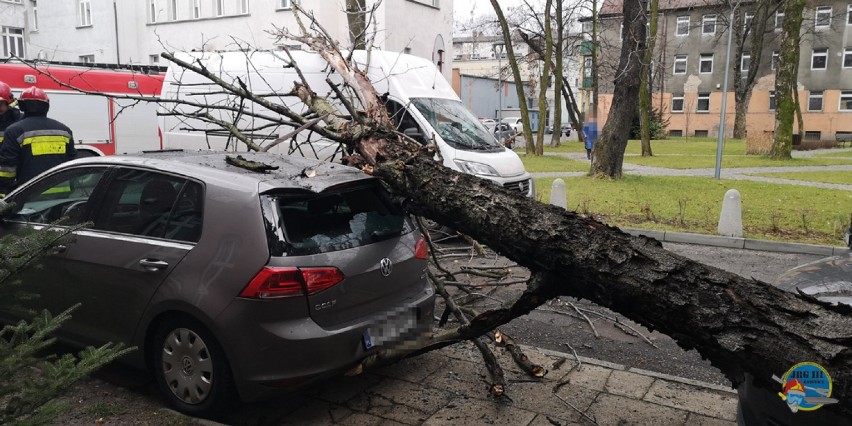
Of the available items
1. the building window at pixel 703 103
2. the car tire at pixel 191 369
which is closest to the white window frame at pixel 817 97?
the building window at pixel 703 103

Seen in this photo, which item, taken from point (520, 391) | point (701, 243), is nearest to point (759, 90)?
point (701, 243)

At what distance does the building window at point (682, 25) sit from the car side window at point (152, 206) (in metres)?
54.6

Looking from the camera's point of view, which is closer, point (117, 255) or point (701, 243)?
point (117, 255)

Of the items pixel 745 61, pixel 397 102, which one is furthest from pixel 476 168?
pixel 745 61

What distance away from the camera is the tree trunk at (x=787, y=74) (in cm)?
2056

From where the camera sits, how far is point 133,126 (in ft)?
45.9

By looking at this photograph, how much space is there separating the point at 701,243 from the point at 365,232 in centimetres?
690

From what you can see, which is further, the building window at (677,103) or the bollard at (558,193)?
the building window at (677,103)

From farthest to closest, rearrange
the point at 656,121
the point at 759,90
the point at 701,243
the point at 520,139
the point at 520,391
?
the point at 759,90 < the point at 656,121 < the point at 520,139 < the point at 701,243 < the point at 520,391

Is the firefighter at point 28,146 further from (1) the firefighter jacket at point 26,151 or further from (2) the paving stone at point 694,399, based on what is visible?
(2) the paving stone at point 694,399

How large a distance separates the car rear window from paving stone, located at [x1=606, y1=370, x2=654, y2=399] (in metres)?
→ 1.71

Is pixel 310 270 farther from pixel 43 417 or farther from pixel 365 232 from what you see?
pixel 43 417

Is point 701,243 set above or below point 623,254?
below

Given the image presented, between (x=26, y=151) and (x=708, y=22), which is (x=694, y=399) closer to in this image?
(x=26, y=151)
